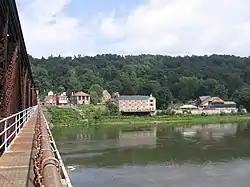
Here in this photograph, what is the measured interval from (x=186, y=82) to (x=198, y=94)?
516 centimetres

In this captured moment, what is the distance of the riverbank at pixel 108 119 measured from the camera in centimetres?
7219

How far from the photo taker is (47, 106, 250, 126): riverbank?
72.2 meters

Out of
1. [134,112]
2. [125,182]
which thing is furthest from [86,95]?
[125,182]

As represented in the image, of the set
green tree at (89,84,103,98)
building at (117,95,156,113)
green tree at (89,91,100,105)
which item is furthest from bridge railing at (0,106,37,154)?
green tree at (89,84,103,98)

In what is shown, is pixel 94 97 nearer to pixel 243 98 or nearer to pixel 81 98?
pixel 81 98

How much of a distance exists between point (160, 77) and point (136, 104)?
1690 inches

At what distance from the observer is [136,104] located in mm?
90625

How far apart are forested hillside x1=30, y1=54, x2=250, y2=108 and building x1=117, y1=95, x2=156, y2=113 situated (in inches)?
286

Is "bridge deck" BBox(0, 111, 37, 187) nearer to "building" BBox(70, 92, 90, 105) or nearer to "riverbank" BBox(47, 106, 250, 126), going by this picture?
"riverbank" BBox(47, 106, 250, 126)

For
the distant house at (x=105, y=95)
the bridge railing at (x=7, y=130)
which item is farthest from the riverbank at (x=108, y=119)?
the bridge railing at (x=7, y=130)

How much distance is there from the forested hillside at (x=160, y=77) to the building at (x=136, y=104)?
7271 mm

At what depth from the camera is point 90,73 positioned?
414 ft

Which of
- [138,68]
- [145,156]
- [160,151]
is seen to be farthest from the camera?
[138,68]

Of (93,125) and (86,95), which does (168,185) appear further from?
(86,95)
